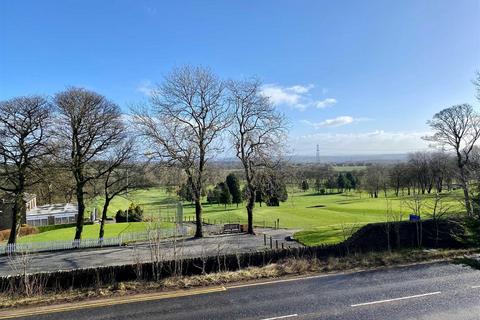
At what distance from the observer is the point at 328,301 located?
11945 millimetres

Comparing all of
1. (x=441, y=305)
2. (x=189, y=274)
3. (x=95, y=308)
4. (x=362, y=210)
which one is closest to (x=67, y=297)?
(x=95, y=308)

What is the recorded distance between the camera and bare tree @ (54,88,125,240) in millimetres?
32031

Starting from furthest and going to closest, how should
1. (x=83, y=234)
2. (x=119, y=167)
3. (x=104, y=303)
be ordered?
(x=83, y=234)
(x=119, y=167)
(x=104, y=303)

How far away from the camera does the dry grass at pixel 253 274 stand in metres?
12.8

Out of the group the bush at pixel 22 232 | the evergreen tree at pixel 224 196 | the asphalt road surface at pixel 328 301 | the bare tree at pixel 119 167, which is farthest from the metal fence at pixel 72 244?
the evergreen tree at pixel 224 196

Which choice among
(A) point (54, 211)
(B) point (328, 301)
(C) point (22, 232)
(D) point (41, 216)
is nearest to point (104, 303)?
(B) point (328, 301)

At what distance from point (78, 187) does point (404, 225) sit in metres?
27.0

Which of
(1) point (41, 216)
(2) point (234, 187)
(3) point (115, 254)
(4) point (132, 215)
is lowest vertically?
(3) point (115, 254)

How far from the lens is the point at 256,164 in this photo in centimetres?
3634

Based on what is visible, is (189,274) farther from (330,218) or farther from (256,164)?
(330,218)

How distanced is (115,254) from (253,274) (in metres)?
17.1

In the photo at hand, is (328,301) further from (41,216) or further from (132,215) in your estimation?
(41,216)

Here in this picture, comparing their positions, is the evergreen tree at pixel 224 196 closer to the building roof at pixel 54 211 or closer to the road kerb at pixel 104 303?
the building roof at pixel 54 211

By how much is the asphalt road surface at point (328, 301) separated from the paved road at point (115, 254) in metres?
10.1
